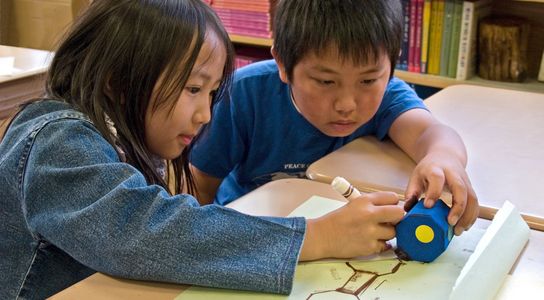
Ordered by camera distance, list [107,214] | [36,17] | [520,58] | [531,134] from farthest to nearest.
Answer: [36,17] < [520,58] < [531,134] < [107,214]

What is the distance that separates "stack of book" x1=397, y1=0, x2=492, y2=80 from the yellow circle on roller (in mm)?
1438

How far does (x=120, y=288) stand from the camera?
0.70 m

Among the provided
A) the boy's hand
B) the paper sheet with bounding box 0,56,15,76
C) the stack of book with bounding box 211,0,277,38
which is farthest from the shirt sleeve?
the stack of book with bounding box 211,0,277,38

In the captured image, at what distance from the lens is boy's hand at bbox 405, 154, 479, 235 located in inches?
32.5

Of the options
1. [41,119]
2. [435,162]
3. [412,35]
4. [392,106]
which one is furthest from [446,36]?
[41,119]

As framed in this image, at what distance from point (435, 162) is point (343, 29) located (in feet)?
0.97

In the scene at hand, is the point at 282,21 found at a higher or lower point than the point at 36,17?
higher

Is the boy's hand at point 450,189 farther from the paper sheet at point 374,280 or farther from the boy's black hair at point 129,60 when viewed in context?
the boy's black hair at point 129,60

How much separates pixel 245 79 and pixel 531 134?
559 millimetres

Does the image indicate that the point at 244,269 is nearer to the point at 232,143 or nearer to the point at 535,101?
the point at 232,143

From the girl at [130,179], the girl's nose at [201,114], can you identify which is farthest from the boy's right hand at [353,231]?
the girl's nose at [201,114]

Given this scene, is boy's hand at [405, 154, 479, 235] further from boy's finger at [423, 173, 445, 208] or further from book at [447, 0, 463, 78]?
book at [447, 0, 463, 78]

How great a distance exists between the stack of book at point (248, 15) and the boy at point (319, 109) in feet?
3.65

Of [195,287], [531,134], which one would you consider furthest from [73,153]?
[531,134]
